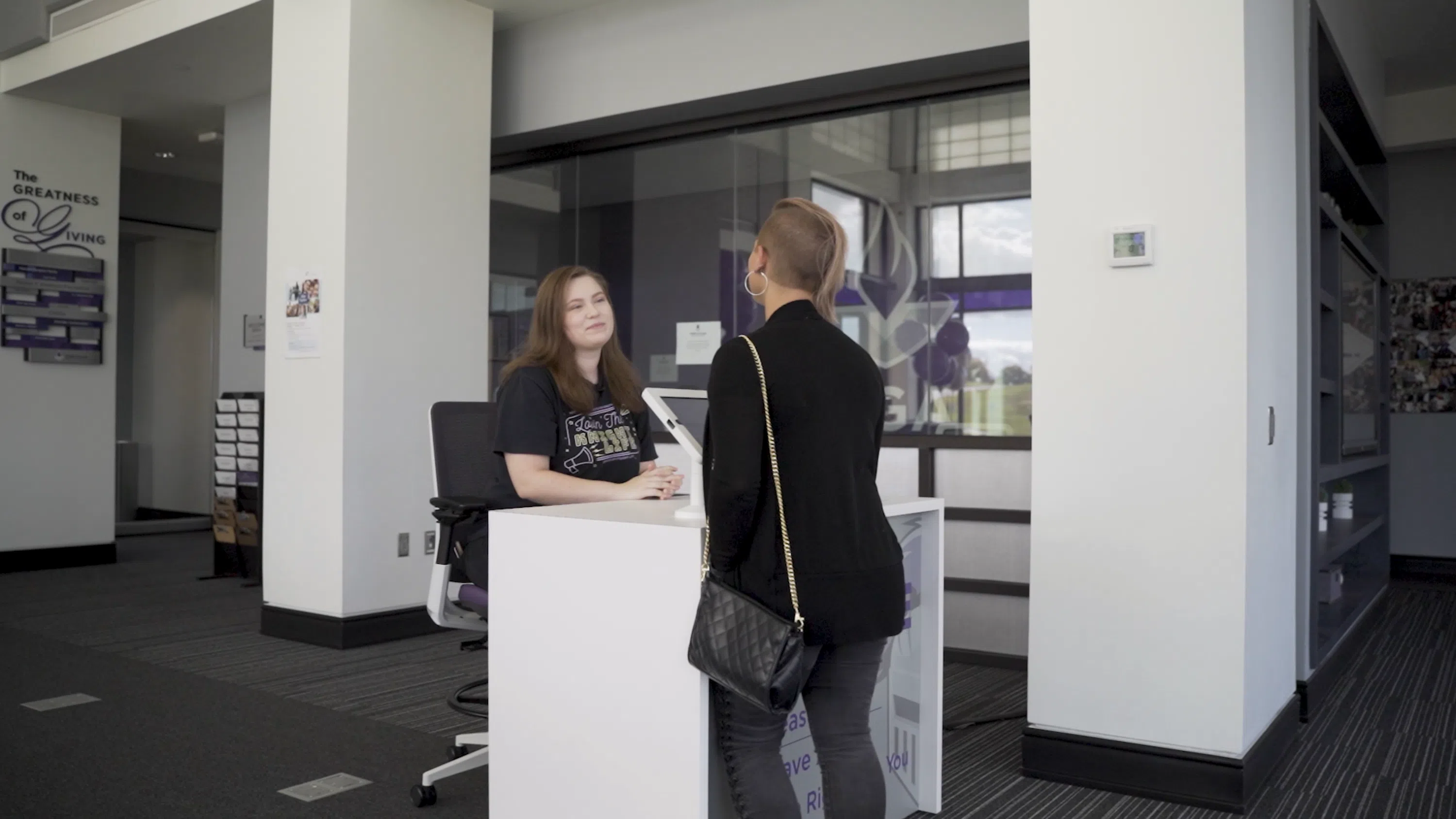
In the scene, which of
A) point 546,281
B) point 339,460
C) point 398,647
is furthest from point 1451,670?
point 339,460

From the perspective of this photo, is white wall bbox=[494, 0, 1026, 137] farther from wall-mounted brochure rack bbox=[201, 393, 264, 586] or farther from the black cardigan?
the black cardigan

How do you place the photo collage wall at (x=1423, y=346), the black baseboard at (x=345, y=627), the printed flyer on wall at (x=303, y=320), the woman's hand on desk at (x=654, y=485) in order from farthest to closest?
the photo collage wall at (x=1423, y=346), the printed flyer on wall at (x=303, y=320), the black baseboard at (x=345, y=627), the woman's hand on desk at (x=654, y=485)

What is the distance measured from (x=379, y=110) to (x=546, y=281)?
2.62 metres

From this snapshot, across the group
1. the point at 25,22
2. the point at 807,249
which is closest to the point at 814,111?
the point at 807,249

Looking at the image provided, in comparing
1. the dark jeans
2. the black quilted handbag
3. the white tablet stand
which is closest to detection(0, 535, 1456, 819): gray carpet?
the dark jeans

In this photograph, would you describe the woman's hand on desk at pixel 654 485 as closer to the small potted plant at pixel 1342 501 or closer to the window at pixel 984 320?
the window at pixel 984 320

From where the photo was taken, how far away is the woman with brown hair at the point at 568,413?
2.80 m

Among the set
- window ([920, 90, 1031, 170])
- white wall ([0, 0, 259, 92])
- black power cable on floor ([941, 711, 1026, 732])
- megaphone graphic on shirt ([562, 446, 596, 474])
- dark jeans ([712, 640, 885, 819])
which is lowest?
black power cable on floor ([941, 711, 1026, 732])

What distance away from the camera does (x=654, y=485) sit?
106 inches

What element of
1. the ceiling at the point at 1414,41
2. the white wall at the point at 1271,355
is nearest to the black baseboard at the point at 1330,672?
the white wall at the point at 1271,355

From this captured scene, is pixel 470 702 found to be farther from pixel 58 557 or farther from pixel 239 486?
pixel 58 557

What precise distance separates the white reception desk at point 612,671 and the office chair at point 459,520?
0.79ft

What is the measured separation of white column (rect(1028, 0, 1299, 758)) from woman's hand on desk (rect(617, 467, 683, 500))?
1090mm

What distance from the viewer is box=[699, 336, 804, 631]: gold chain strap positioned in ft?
5.90
